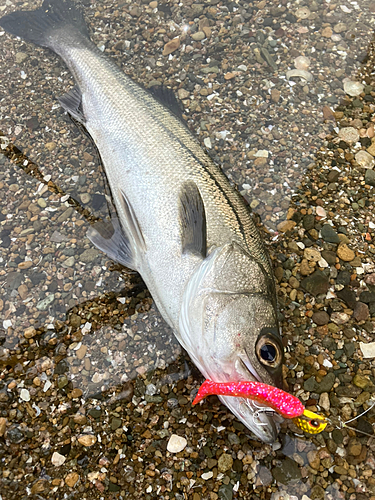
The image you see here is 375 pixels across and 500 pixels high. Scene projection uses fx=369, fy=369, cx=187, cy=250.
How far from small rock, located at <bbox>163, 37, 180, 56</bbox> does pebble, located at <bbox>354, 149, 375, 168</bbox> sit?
7.00ft

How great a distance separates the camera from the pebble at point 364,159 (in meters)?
3.28

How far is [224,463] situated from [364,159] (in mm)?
2727

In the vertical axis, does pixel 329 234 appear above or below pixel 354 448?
above

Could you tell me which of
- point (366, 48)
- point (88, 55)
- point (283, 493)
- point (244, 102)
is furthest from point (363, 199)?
point (88, 55)

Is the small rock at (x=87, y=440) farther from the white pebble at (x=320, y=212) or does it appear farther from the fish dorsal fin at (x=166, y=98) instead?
the fish dorsal fin at (x=166, y=98)

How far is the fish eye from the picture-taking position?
203cm

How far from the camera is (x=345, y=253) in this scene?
292cm

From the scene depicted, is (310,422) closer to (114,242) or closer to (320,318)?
(320,318)

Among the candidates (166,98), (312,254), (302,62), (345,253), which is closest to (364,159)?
(345,253)

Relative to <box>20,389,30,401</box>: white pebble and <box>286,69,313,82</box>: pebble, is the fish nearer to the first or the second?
<box>20,389,30,401</box>: white pebble

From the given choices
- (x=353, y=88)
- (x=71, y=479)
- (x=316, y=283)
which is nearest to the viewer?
(x=71, y=479)

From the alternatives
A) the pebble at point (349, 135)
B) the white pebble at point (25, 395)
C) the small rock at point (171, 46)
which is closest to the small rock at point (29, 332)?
the white pebble at point (25, 395)

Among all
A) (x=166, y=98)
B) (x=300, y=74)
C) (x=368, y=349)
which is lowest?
(x=368, y=349)

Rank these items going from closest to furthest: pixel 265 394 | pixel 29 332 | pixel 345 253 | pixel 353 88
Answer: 1. pixel 265 394
2. pixel 29 332
3. pixel 345 253
4. pixel 353 88
